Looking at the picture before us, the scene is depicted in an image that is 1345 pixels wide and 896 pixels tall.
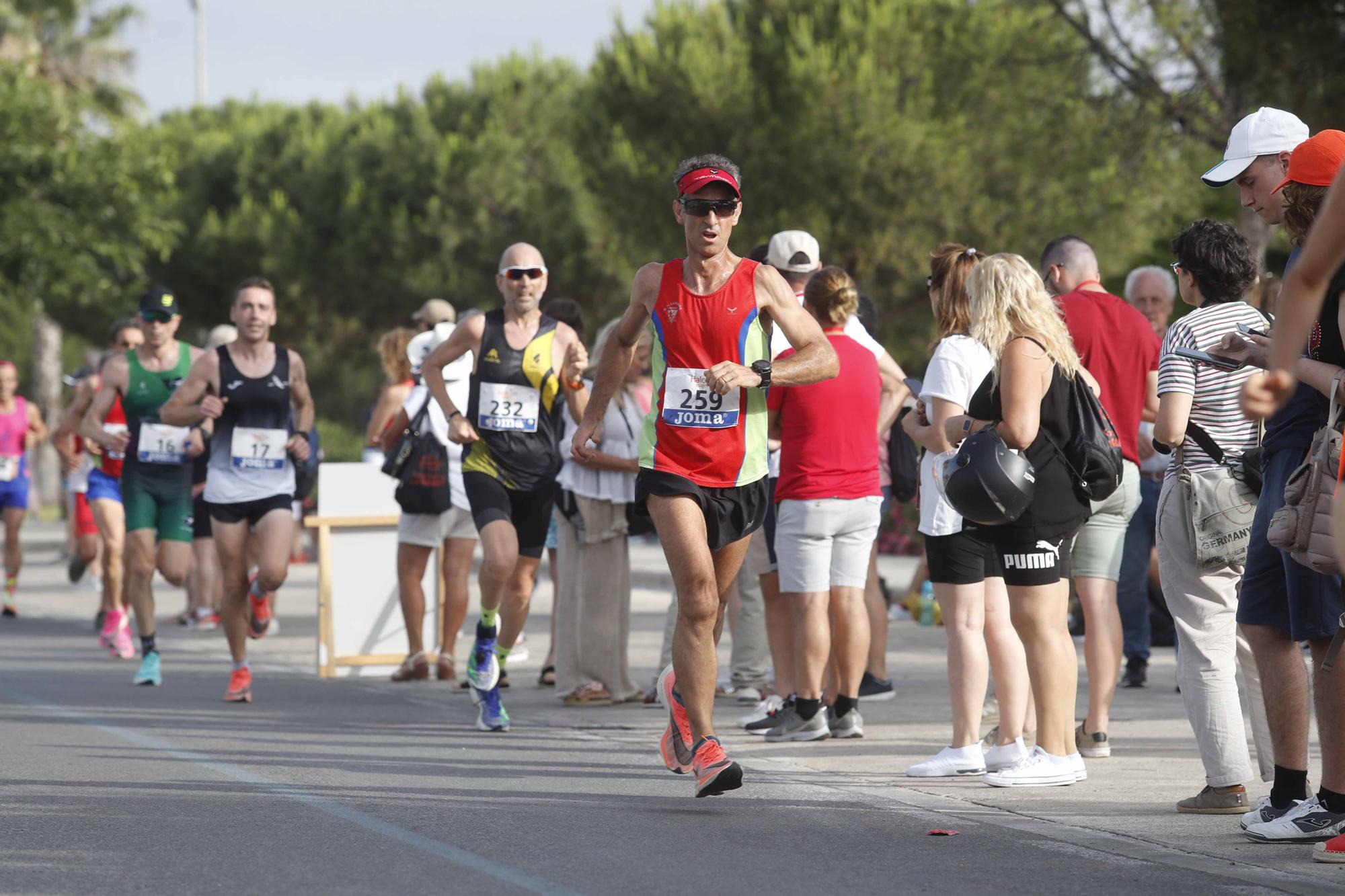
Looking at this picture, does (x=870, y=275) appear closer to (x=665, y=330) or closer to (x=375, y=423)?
(x=375, y=423)

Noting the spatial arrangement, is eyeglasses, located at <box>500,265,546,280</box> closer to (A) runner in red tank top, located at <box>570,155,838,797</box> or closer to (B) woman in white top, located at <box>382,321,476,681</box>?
(B) woman in white top, located at <box>382,321,476,681</box>

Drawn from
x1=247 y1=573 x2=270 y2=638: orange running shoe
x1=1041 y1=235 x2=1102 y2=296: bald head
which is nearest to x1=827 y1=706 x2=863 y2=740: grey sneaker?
x1=1041 y1=235 x2=1102 y2=296: bald head

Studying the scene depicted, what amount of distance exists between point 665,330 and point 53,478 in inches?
1850

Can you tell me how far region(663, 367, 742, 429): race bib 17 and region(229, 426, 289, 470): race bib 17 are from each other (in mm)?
3876

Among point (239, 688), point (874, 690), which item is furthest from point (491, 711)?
point (874, 690)

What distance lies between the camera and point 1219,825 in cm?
606

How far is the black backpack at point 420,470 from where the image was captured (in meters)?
10.6

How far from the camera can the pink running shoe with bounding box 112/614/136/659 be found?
12398 mm

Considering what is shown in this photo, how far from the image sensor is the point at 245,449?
9883 millimetres

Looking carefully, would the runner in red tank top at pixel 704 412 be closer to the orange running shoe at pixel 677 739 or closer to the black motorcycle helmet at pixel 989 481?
the orange running shoe at pixel 677 739

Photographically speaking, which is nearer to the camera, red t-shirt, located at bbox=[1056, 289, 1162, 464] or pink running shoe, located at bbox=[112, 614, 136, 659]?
red t-shirt, located at bbox=[1056, 289, 1162, 464]

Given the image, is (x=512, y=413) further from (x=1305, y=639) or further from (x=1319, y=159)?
(x=1319, y=159)

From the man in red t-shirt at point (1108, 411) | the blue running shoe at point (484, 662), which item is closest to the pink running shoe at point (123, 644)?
the blue running shoe at point (484, 662)

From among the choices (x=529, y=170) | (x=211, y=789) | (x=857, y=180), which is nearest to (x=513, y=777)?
(x=211, y=789)
